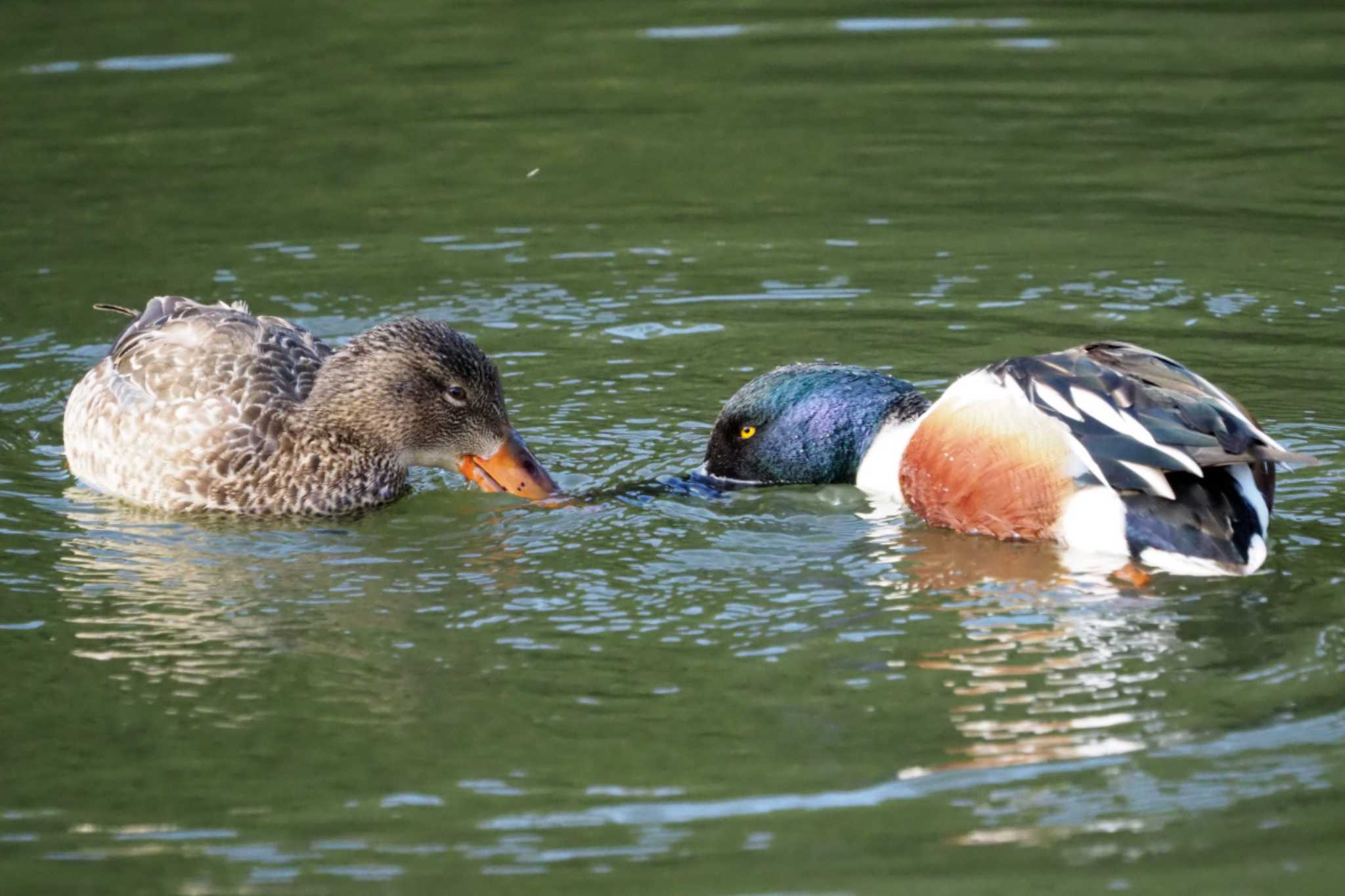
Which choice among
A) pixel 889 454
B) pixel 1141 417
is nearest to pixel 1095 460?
pixel 1141 417

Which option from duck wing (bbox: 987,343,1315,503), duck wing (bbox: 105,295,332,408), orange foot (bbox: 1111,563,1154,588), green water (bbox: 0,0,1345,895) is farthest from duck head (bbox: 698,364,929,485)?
duck wing (bbox: 105,295,332,408)

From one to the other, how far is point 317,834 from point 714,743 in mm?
1194

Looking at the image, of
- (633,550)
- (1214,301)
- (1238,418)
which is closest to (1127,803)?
(1238,418)

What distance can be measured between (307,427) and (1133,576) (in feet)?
11.4

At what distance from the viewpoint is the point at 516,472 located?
7.75 m

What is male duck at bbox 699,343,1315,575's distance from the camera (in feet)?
21.5

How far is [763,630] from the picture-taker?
6.32m

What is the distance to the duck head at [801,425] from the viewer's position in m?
8.04

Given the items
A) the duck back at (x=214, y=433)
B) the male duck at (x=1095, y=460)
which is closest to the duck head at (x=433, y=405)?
the duck back at (x=214, y=433)

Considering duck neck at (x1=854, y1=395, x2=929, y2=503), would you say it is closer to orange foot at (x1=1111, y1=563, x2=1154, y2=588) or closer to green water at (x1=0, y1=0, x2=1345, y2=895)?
green water at (x1=0, y1=0, x2=1345, y2=895)

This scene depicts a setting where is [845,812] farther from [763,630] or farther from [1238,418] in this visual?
[1238,418]

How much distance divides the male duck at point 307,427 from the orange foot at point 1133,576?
7.90 ft

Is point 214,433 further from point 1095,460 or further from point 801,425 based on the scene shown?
point 1095,460

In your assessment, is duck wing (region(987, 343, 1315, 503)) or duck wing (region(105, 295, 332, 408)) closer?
duck wing (region(987, 343, 1315, 503))
